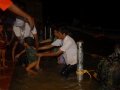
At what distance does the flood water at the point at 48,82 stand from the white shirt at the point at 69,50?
0.45 metres

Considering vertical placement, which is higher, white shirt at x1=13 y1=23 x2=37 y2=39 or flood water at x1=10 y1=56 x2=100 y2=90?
white shirt at x1=13 y1=23 x2=37 y2=39

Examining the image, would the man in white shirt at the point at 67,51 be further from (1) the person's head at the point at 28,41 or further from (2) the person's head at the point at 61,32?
(1) the person's head at the point at 28,41

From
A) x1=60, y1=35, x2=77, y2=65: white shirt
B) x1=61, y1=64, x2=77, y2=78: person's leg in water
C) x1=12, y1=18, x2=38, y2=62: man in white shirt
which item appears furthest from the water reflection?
x1=12, y1=18, x2=38, y2=62: man in white shirt

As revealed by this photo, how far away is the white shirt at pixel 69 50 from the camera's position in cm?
895

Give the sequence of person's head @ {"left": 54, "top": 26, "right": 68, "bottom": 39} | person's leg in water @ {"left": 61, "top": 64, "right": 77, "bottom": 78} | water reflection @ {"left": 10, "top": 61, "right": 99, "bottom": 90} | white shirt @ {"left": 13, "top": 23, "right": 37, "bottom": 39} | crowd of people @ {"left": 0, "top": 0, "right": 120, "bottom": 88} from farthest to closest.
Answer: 1. white shirt @ {"left": 13, "top": 23, "right": 37, "bottom": 39}
2. person's leg in water @ {"left": 61, "top": 64, "right": 77, "bottom": 78}
3. crowd of people @ {"left": 0, "top": 0, "right": 120, "bottom": 88}
4. person's head @ {"left": 54, "top": 26, "right": 68, "bottom": 39}
5. water reflection @ {"left": 10, "top": 61, "right": 99, "bottom": 90}

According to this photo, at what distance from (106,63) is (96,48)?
19.2 feet

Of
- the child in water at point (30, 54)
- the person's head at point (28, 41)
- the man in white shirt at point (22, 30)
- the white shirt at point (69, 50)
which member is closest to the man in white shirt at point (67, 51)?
the white shirt at point (69, 50)

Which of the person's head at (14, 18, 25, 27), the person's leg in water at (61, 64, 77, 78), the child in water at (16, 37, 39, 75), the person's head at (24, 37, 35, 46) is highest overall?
the person's head at (14, 18, 25, 27)

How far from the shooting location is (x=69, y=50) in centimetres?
906

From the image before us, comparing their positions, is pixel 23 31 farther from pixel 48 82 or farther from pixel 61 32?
pixel 48 82

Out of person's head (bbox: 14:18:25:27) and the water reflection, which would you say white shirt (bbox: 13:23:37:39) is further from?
the water reflection

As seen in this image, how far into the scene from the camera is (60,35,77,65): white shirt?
8953 mm

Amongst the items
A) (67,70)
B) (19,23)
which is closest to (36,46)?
(19,23)

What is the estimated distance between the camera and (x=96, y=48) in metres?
13.1
